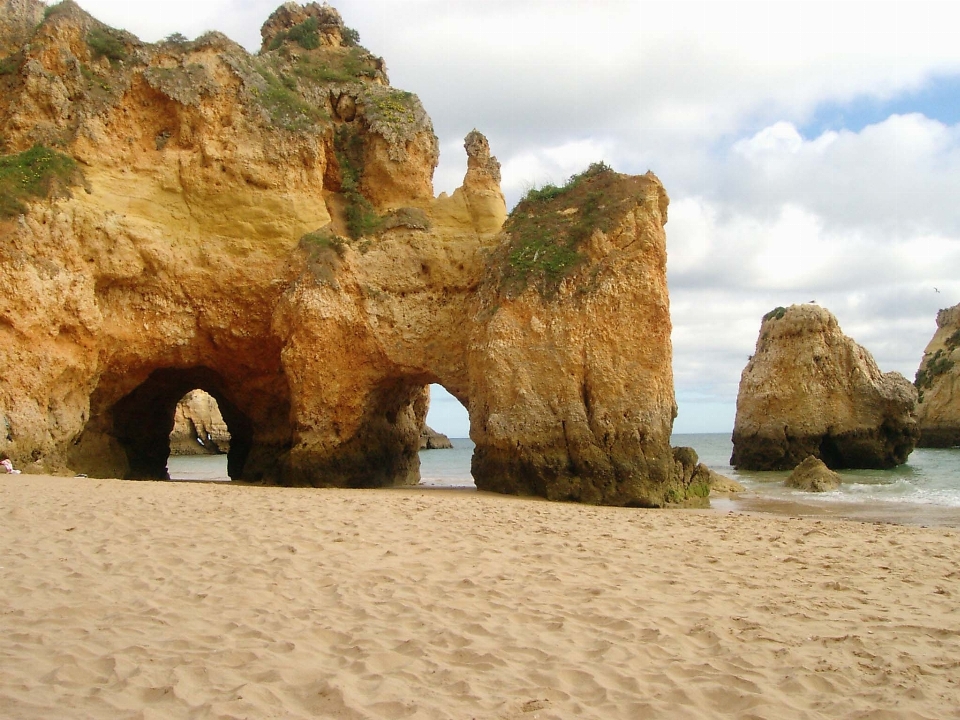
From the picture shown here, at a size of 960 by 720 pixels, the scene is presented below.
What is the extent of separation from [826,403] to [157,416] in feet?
74.8

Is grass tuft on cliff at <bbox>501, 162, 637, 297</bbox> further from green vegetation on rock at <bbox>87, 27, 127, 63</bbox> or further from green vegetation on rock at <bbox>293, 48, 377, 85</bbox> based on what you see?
green vegetation on rock at <bbox>87, 27, 127, 63</bbox>

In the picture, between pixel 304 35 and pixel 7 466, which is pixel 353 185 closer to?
pixel 304 35

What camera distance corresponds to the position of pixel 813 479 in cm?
2017

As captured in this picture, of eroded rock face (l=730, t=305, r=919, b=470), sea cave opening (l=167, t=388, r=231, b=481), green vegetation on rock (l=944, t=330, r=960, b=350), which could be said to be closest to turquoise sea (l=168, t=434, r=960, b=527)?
eroded rock face (l=730, t=305, r=919, b=470)

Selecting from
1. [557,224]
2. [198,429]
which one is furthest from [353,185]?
[198,429]

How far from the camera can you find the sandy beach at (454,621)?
362 centimetres

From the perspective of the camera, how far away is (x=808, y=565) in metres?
6.82

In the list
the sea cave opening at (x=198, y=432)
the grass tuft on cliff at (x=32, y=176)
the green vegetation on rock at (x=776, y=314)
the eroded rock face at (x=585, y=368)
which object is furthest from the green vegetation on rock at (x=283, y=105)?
the sea cave opening at (x=198, y=432)

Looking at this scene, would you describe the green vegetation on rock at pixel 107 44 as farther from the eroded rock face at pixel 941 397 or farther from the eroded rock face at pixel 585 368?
the eroded rock face at pixel 941 397

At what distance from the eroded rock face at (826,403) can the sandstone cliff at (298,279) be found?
14.9 metres

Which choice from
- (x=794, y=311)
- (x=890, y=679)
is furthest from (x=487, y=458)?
(x=794, y=311)

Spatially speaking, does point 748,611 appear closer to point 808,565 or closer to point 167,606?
point 808,565

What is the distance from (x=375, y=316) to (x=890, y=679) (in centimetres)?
1345

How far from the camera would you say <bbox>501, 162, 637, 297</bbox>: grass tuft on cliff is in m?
15.1
